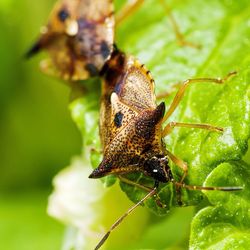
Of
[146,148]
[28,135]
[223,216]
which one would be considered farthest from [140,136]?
[28,135]

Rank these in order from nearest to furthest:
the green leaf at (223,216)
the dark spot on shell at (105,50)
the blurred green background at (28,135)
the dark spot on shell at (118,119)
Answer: the green leaf at (223,216), the dark spot on shell at (118,119), the dark spot on shell at (105,50), the blurred green background at (28,135)

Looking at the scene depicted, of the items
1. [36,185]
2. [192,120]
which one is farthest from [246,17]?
[36,185]

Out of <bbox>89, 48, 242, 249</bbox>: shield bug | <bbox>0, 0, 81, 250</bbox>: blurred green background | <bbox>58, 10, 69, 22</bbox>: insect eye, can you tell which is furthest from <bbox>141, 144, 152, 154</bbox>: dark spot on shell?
<bbox>0, 0, 81, 250</bbox>: blurred green background

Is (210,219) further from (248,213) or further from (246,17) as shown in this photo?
(246,17)

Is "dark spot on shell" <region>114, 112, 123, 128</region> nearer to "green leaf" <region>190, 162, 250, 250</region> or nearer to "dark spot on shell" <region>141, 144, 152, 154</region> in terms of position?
"dark spot on shell" <region>141, 144, 152, 154</region>

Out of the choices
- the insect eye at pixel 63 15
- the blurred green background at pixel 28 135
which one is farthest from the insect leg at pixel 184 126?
→ the blurred green background at pixel 28 135

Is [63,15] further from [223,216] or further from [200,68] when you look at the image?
[223,216]

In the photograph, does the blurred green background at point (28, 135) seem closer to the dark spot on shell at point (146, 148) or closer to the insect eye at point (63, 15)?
the insect eye at point (63, 15)
